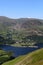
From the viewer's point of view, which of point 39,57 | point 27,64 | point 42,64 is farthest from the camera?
point 39,57

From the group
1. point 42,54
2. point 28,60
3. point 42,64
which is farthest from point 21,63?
point 42,64

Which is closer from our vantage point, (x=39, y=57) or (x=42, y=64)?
(x=42, y=64)

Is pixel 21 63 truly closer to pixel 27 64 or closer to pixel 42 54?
pixel 27 64

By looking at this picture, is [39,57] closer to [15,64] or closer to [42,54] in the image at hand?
[42,54]

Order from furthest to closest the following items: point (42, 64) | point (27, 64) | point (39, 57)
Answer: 1. point (39, 57)
2. point (27, 64)
3. point (42, 64)

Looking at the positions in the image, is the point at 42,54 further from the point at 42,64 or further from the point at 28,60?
the point at 42,64

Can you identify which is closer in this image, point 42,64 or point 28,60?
point 42,64

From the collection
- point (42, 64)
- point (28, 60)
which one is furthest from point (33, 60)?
point (42, 64)
